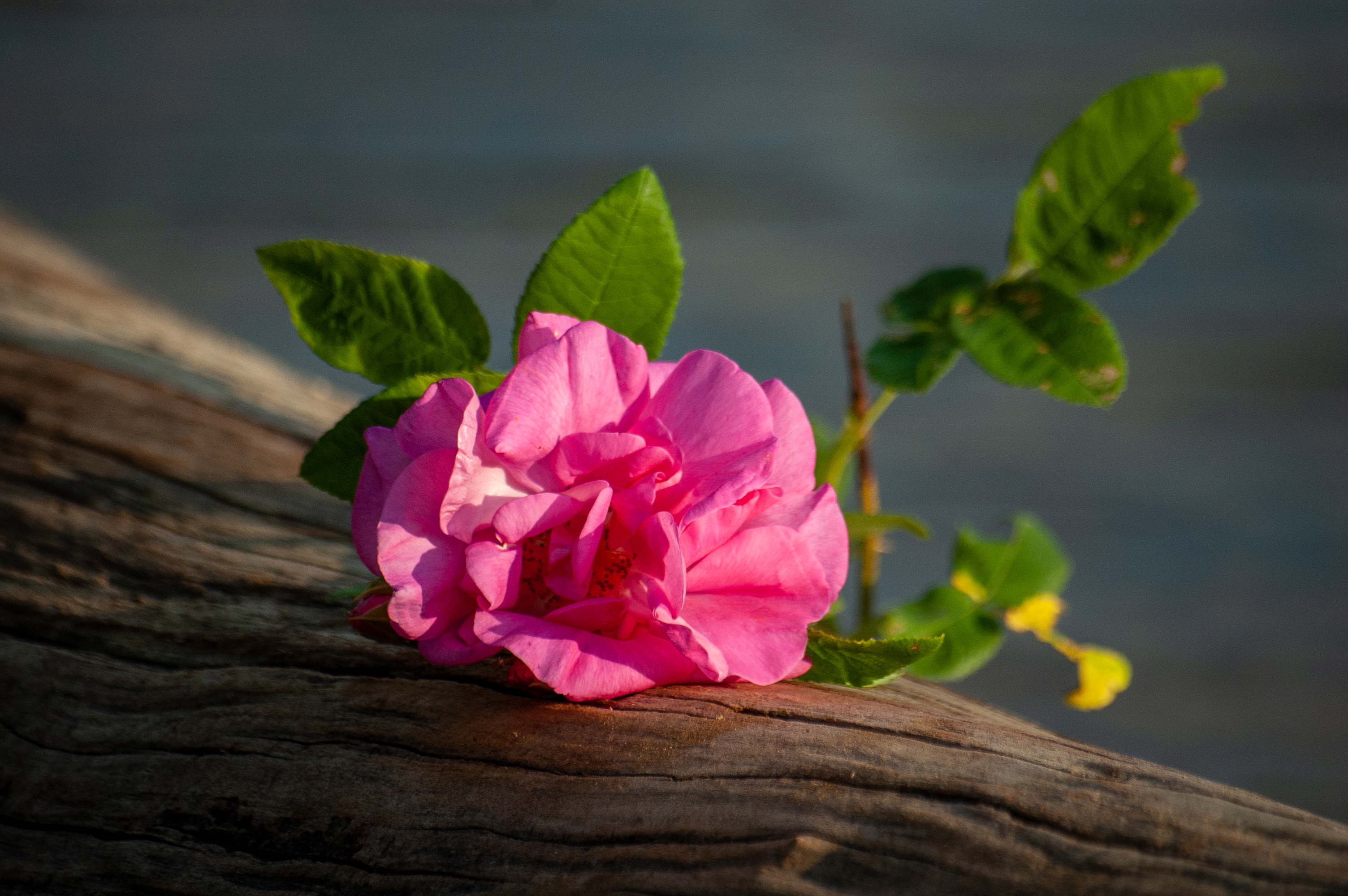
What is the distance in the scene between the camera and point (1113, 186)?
0.31m

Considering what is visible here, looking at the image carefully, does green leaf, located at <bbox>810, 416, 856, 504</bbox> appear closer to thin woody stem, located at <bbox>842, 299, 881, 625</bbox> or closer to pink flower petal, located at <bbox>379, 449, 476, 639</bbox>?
thin woody stem, located at <bbox>842, 299, 881, 625</bbox>

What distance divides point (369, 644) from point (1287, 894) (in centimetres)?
23

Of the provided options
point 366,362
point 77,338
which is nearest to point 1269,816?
point 366,362

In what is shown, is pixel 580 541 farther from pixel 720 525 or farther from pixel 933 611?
pixel 933 611

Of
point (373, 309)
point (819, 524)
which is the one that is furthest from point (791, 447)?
point (373, 309)

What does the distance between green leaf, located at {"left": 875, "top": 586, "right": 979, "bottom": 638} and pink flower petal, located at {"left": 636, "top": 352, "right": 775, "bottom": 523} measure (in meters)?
0.14

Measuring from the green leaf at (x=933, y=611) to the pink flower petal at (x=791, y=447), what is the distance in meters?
0.12

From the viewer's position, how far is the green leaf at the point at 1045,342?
0.29 m

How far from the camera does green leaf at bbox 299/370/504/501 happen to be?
25 centimetres

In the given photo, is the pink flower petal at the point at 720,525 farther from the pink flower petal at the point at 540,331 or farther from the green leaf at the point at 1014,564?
the green leaf at the point at 1014,564

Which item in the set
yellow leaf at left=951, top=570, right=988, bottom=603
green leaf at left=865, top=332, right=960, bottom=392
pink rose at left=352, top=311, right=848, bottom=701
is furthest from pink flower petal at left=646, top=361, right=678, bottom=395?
yellow leaf at left=951, top=570, right=988, bottom=603

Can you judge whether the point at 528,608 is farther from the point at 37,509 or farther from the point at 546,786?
the point at 37,509

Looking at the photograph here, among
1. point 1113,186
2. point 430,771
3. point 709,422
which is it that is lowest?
point 430,771

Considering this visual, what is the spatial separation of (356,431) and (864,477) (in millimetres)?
215
